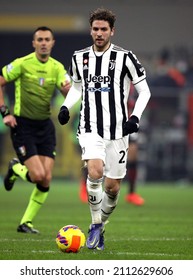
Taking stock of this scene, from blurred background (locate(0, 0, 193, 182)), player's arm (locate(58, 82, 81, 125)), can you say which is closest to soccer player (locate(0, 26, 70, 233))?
player's arm (locate(58, 82, 81, 125))

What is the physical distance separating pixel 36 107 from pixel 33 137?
0.37 metres

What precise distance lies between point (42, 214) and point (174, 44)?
1827 centimetres

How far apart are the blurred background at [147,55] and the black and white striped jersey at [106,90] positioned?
12671 millimetres

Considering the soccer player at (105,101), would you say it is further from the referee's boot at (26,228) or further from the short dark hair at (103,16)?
the referee's boot at (26,228)

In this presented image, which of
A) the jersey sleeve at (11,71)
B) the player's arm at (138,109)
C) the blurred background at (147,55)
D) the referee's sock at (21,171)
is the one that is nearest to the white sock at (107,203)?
the player's arm at (138,109)

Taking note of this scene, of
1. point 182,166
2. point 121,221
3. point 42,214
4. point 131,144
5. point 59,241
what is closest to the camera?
point 59,241

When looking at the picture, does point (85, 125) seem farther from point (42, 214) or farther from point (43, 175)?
point (42, 214)

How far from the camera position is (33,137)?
1214 cm

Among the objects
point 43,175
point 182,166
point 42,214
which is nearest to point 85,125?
point 43,175

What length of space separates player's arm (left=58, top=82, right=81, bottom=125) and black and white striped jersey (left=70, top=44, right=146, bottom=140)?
162 millimetres

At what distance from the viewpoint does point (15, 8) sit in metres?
33.0

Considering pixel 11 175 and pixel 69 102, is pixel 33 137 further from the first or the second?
pixel 69 102

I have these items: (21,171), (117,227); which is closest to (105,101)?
(117,227)


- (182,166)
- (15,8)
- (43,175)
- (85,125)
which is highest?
(85,125)
